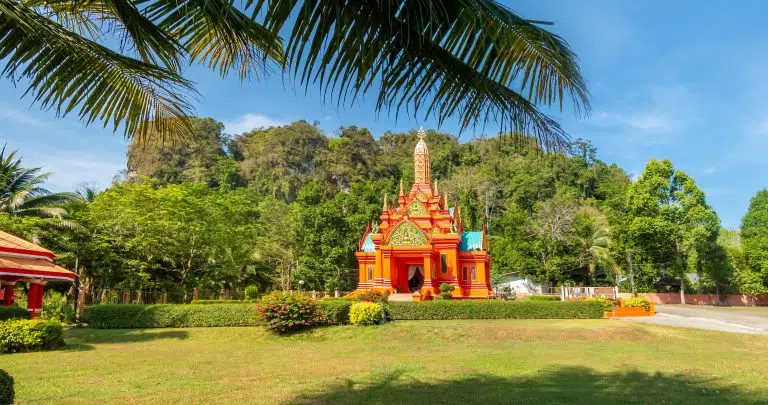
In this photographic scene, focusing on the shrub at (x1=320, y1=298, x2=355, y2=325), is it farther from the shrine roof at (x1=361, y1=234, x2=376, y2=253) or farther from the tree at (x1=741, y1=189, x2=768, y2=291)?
the tree at (x1=741, y1=189, x2=768, y2=291)

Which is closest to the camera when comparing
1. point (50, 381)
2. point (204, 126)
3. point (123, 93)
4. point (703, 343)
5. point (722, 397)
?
point (123, 93)

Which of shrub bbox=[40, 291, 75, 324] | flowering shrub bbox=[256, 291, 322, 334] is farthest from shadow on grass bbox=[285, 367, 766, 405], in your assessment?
shrub bbox=[40, 291, 75, 324]

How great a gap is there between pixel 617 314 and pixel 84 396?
20554 millimetres

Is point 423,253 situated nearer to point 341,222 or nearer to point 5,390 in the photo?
point 341,222

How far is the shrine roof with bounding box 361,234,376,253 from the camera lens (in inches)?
1170

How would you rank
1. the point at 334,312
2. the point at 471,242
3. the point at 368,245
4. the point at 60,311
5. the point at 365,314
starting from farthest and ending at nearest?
the point at 471,242 → the point at 368,245 → the point at 60,311 → the point at 334,312 → the point at 365,314

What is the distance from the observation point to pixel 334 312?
17.5 m

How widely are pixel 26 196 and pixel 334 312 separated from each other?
595 inches

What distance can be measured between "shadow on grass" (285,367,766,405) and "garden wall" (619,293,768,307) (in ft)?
94.5

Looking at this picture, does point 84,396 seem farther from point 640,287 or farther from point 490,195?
point 490,195

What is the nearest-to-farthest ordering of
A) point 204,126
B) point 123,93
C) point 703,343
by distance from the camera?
point 123,93 → point 703,343 → point 204,126

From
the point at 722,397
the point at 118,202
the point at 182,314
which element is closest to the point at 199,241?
the point at 118,202

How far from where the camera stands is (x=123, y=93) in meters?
3.29

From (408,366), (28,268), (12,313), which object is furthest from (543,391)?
(12,313)
